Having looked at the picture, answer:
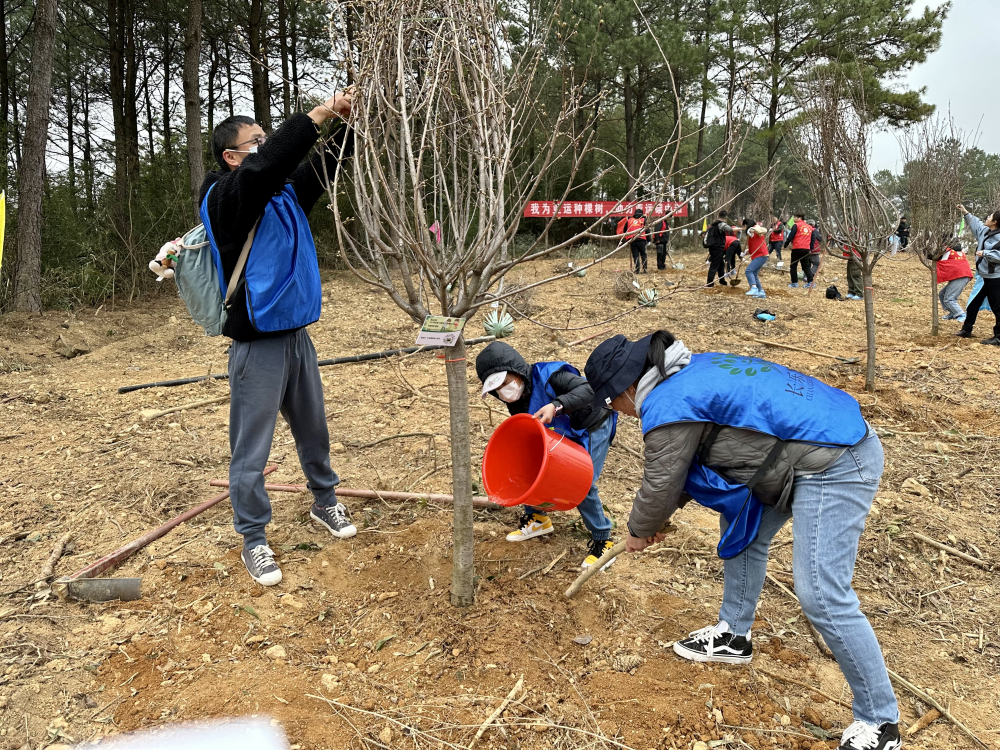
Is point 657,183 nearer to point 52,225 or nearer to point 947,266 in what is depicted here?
point 947,266

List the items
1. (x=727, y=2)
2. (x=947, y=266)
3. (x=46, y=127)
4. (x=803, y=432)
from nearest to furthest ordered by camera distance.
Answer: (x=803, y=432) < (x=46, y=127) < (x=947, y=266) < (x=727, y=2)

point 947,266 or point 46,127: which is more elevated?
point 46,127

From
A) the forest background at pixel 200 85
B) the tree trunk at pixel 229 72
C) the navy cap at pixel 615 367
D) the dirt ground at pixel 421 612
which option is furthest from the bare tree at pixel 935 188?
the tree trunk at pixel 229 72

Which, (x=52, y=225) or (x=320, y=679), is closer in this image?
(x=320, y=679)

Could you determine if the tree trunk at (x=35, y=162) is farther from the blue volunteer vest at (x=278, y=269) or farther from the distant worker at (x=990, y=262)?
the distant worker at (x=990, y=262)

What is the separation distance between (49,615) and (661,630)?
90.3 inches

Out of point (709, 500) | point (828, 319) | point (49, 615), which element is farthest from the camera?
point (828, 319)

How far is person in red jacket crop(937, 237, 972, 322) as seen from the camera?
8.21 meters

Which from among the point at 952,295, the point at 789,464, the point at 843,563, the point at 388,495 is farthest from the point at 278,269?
the point at 952,295

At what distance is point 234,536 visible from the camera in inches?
118

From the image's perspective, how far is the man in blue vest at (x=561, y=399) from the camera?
8.68 ft

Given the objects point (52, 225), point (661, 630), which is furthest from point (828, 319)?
point (52, 225)

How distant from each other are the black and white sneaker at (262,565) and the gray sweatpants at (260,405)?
0.11 ft

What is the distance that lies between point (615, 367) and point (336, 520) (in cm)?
166
